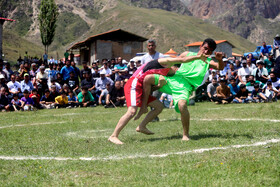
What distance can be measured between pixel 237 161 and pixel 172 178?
0.93 metres

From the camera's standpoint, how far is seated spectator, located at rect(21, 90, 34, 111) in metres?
14.6

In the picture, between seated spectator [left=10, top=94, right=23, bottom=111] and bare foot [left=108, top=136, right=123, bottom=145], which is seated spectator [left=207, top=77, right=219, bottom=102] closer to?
seated spectator [left=10, top=94, right=23, bottom=111]

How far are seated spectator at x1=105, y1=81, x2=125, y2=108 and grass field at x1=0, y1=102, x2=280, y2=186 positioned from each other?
23.5 ft

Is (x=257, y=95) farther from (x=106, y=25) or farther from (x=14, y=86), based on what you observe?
(x=106, y=25)

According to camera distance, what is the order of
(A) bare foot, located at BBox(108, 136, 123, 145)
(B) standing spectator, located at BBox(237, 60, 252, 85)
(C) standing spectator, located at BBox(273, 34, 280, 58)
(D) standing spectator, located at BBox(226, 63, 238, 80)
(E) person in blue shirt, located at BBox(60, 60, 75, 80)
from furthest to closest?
(C) standing spectator, located at BBox(273, 34, 280, 58)
(D) standing spectator, located at BBox(226, 63, 238, 80)
(B) standing spectator, located at BBox(237, 60, 252, 85)
(E) person in blue shirt, located at BBox(60, 60, 75, 80)
(A) bare foot, located at BBox(108, 136, 123, 145)

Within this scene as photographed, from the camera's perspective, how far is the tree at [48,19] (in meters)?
53.2

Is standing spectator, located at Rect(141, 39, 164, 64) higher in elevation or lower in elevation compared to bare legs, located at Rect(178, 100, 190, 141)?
higher

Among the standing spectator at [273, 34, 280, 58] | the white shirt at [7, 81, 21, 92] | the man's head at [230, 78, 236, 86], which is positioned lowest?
the white shirt at [7, 81, 21, 92]

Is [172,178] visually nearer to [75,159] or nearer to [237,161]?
[237,161]

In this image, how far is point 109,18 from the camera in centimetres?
15062

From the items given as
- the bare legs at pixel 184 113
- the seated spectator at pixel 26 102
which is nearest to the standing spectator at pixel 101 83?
the seated spectator at pixel 26 102

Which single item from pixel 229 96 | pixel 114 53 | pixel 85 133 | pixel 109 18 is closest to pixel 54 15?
pixel 114 53

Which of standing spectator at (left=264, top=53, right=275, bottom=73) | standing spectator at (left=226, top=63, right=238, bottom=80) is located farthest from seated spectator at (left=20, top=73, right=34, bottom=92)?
standing spectator at (left=264, top=53, right=275, bottom=73)

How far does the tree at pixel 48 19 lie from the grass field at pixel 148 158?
47.6 meters
